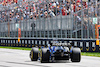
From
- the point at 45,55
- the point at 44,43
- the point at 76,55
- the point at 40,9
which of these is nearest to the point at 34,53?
the point at 45,55

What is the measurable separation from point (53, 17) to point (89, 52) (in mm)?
7991

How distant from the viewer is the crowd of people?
2565cm

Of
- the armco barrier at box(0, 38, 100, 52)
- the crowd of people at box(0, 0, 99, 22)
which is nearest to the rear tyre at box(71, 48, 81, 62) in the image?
the armco barrier at box(0, 38, 100, 52)

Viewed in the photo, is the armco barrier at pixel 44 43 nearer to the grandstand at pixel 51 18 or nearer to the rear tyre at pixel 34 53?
the grandstand at pixel 51 18

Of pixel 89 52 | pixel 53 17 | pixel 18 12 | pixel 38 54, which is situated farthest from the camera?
pixel 18 12

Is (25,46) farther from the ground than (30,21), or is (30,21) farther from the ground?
(30,21)

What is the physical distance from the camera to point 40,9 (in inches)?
1203

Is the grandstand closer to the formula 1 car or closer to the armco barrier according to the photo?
the armco barrier

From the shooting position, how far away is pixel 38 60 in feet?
46.8

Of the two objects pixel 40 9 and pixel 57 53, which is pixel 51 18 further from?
pixel 57 53

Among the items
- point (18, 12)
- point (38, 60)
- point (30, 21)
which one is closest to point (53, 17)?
point (30, 21)

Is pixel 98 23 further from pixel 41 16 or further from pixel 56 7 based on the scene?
pixel 41 16

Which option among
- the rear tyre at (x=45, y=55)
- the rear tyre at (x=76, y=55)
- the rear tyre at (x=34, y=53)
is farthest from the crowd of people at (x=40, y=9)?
the rear tyre at (x=45, y=55)

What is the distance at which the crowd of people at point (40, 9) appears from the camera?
25.6 m
